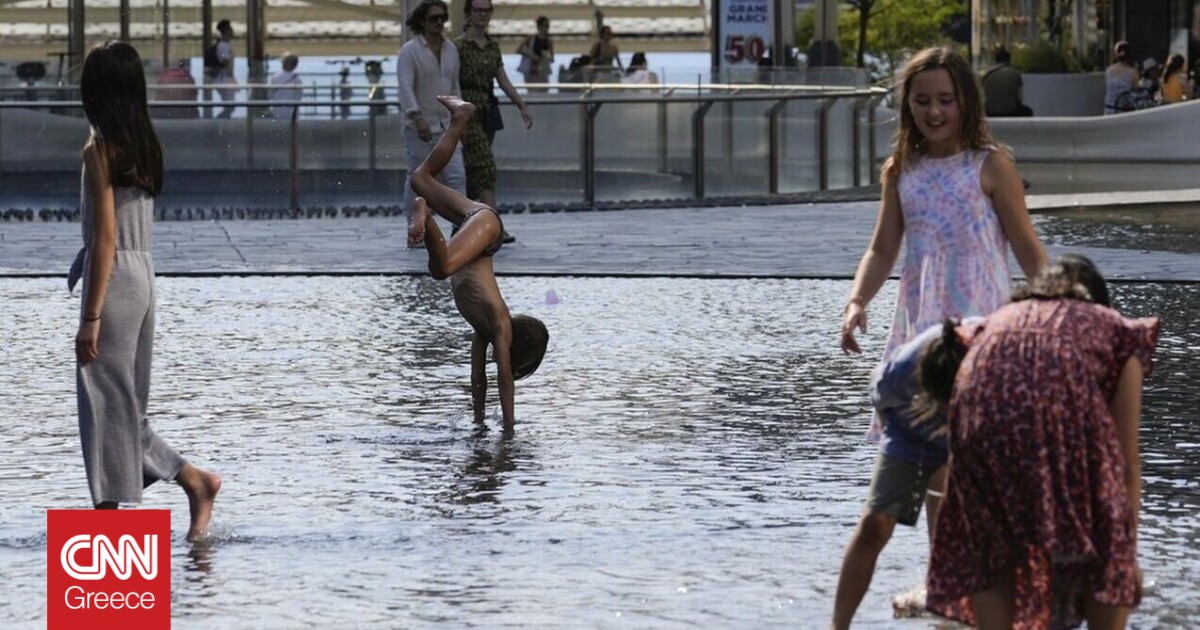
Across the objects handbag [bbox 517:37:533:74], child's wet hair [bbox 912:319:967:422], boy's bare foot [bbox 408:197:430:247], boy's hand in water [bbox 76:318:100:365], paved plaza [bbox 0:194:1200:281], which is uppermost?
handbag [bbox 517:37:533:74]

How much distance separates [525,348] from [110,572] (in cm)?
336

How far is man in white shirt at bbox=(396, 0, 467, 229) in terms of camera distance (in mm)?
15375

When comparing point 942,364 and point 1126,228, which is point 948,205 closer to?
point 942,364

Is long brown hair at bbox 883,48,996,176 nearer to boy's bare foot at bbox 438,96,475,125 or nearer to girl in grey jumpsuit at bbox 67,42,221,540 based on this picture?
girl in grey jumpsuit at bbox 67,42,221,540

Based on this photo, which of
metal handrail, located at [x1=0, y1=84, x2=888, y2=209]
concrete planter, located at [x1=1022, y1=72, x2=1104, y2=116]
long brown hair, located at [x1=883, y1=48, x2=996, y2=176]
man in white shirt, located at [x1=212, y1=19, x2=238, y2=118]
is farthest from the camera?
concrete planter, located at [x1=1022, y1=72, x2=1104, y2=116]

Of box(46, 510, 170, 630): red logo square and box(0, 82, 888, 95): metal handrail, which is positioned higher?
box(0, 82, 888, 95): metal handrail

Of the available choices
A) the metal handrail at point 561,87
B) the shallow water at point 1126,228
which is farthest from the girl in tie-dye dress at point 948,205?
the metal handrail at point 561,87

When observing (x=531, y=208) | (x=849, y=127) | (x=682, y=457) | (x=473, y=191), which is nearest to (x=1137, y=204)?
(x=849, y=127)

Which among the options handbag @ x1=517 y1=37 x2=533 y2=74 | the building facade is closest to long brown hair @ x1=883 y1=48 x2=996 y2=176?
handbag @ x1=517 y1=37 x2=533 y2=74

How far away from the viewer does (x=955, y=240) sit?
6.02m

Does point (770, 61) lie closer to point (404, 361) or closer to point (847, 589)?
point (404, 361)

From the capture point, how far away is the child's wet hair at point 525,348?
9.34 m

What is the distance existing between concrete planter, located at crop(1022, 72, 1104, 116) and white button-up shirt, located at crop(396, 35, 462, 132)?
20.6 m

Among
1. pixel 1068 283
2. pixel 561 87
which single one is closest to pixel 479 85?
pixel 561 87
